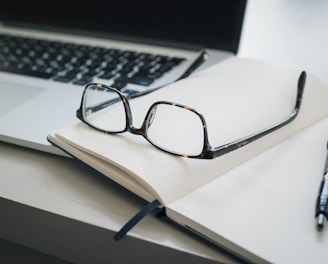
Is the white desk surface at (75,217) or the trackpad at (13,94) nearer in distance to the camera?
the white desk surface at (75,217)

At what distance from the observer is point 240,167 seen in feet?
1.21

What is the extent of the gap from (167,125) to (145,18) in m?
0.35

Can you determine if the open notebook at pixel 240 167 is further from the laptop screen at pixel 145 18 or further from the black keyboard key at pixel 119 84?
the laptop screen at pixel 145 18

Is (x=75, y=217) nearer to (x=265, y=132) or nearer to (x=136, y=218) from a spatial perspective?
(x=136, y=218)

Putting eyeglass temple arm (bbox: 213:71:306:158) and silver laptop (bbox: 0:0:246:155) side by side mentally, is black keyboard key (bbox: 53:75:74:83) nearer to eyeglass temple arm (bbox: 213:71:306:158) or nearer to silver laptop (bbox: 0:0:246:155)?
silver laptop (bbox: 0:0:246:155)

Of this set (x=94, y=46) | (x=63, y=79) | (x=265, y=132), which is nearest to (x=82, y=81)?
(x=63, y=79)

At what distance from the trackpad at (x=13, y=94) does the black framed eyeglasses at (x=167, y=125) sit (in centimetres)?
12

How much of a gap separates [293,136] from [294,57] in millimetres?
297

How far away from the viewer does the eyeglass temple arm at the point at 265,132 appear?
13.7 inches

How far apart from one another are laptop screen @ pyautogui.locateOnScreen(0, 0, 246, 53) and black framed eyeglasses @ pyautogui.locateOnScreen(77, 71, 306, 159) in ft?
0.83

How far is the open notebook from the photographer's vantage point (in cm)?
29

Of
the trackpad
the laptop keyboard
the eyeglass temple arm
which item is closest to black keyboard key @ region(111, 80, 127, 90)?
the laptop keyboard

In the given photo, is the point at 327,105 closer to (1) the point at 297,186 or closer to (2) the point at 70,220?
(1) the point at 297,186

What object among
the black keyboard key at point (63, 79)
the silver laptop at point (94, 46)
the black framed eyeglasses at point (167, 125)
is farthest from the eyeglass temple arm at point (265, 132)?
the black keyboard key at point (63, 79)
